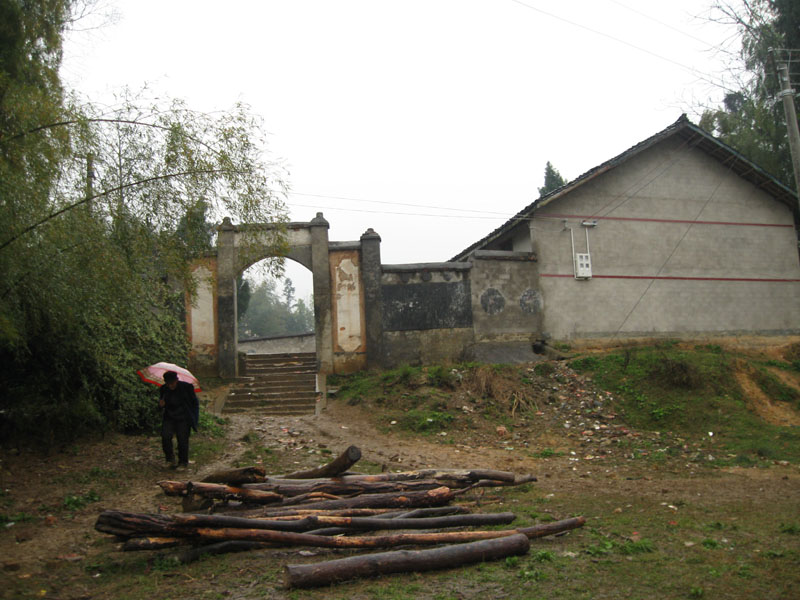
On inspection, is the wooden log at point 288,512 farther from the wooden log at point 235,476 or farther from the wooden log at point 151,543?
the wooden log at point 151,543

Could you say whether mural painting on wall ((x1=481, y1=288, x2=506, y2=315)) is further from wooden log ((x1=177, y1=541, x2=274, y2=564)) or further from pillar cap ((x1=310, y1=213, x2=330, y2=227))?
wooden log ((x1=177, y1=541, x2=274, y2=564))

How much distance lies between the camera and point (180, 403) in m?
9.22

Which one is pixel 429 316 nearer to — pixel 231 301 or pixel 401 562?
pixel 231 301

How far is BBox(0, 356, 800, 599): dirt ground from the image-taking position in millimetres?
6348

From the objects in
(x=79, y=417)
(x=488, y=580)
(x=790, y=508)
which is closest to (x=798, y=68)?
(x=790, y=508)

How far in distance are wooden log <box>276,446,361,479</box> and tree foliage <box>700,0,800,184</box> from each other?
15096 millimetres

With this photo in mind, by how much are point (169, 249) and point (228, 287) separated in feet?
29.2

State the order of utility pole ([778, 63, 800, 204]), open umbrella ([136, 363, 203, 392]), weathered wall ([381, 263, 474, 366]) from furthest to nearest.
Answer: weathered wall ([381, 263, 474, 366]), utility pole ([778, 63, 800, 204]), open umbrella ([136, 363, 203, 392])

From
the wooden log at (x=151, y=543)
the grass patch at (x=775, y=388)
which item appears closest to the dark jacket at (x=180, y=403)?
the wooden log at (x=151, y=543)

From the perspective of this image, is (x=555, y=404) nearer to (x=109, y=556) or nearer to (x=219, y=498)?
Answer: (x=219, y=498)

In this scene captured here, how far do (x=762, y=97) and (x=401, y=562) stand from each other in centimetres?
2097

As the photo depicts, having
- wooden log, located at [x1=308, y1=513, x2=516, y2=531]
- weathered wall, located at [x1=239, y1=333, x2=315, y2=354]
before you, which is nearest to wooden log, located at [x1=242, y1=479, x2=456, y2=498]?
wooden log, located at [x1=308, y1=513, x2=516, y2=531]

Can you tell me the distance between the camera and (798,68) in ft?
59.0

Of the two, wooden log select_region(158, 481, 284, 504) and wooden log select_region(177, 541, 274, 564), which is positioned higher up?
wooden log select_region(158, 481, 284, 504)
